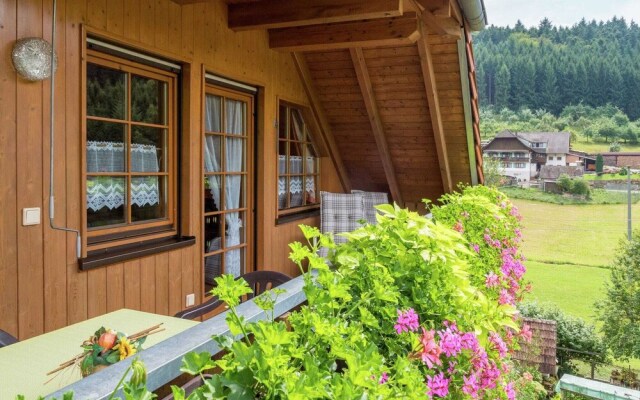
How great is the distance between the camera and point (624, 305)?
15.8 metres

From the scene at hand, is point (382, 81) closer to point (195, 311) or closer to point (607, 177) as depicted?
point (195, 311)

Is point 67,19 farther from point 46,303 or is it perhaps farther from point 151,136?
point 46,303

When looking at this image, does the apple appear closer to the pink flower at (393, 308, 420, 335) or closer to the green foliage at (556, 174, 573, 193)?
the pink flower at (393, 308, 420, 335)

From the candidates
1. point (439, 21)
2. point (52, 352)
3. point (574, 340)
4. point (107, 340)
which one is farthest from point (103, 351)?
point (574, 340)

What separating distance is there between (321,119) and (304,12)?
6.94ft

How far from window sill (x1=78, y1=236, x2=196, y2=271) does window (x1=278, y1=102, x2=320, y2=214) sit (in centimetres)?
174

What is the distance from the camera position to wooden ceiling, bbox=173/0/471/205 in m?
3.87

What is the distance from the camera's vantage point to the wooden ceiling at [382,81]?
12.7ft

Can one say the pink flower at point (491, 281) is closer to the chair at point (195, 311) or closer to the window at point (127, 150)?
the chair at point (195, 311)

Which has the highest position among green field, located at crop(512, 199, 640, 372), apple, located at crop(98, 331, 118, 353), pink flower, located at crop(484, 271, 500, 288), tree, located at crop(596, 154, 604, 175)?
tree, located at crop(596, 154, 604, 175)

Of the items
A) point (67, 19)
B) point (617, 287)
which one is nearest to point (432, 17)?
point (67, 19)

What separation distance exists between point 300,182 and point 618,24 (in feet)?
109

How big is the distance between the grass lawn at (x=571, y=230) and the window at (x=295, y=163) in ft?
74.1

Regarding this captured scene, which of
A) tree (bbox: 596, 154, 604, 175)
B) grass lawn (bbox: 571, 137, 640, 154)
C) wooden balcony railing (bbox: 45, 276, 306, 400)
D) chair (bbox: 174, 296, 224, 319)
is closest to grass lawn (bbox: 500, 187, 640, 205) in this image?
tree (bbox: 596, 154, 604, 175)
